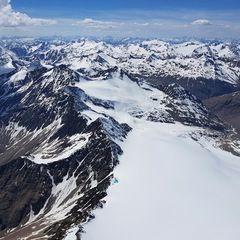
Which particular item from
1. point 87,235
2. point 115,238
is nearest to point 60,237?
point 87,235

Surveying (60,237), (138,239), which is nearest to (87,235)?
(60,237)

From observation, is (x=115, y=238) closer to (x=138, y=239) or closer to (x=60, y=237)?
(x=138, y=239)

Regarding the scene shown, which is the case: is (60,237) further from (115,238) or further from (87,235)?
(115,238)

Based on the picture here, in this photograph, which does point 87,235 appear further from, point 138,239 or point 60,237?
point 138,239

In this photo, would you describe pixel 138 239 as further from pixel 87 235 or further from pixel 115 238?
pixel 87 235
